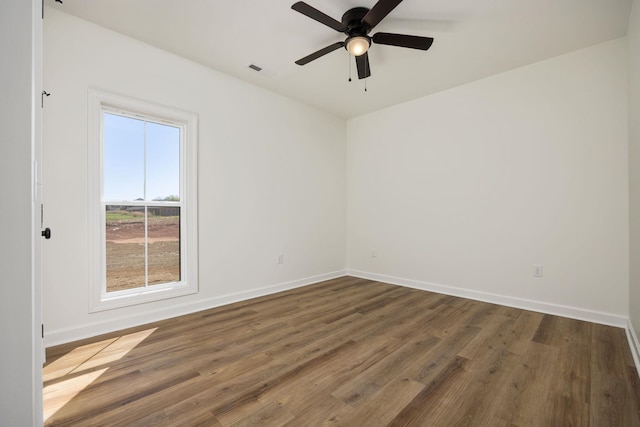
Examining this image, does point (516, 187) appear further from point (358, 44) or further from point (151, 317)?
point (151, 317)

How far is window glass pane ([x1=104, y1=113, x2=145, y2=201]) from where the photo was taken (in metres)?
2.71

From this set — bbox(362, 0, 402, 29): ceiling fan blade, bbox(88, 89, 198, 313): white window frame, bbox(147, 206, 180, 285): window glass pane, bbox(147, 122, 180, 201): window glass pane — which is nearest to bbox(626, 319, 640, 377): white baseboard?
bbox(362, 0, 402, 29): ceiling fan blade

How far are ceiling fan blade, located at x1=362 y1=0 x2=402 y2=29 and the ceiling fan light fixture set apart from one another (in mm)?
127

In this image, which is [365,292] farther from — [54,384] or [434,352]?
[54,384]

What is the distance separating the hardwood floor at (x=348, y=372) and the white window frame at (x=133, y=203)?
33 centimetres

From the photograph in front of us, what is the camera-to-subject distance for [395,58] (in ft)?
10.0

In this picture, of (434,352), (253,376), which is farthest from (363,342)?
(253,376)

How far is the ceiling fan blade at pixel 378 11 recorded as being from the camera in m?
1.97

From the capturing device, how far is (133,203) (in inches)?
111

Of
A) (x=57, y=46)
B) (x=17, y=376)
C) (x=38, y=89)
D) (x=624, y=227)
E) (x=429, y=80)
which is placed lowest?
(x=17, y=376)

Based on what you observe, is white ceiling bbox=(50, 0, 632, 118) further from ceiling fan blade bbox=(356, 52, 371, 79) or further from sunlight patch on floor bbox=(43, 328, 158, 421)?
sunlight patch on floor bbox=(43, 328, 158, 421)

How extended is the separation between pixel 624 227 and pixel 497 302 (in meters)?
1.38

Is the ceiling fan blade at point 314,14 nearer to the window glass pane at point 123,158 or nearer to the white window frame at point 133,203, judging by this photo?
the white window frame at point 133,203

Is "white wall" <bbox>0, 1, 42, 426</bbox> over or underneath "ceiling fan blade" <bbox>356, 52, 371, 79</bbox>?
underneath
